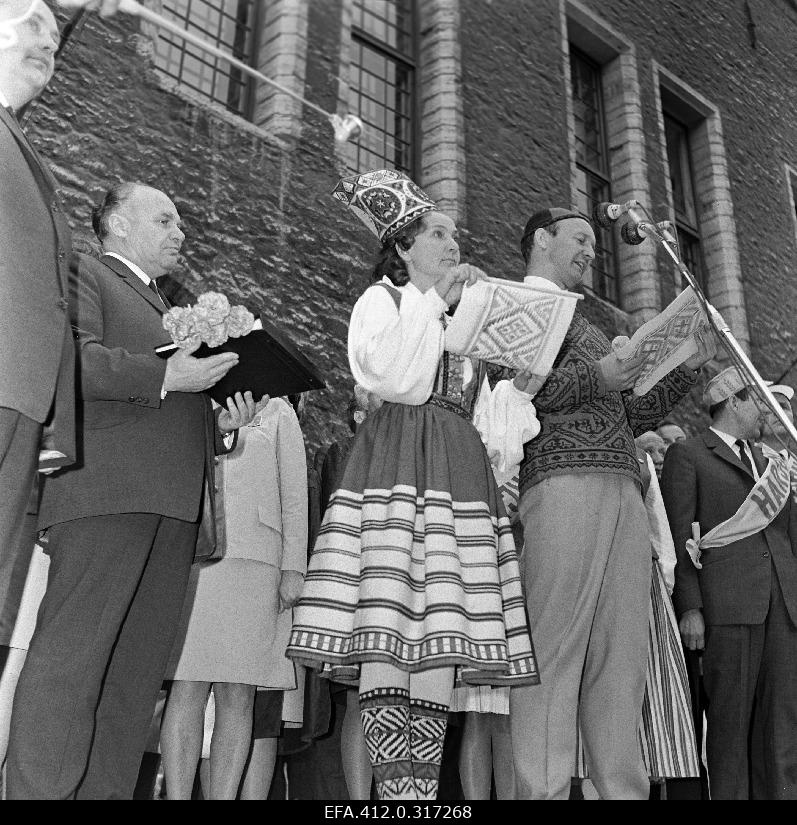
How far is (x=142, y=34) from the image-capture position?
17.8 ft

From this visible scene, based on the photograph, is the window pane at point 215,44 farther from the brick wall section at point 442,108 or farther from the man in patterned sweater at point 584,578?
the man in patterned sweater at point 584,578

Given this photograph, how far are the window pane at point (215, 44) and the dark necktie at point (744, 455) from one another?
369 cm

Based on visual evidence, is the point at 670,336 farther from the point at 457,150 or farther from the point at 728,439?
the point at 457,150

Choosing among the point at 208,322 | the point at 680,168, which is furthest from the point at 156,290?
the point at 680,168

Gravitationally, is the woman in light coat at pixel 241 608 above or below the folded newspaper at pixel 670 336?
below

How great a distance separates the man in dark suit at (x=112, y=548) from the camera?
2.00m

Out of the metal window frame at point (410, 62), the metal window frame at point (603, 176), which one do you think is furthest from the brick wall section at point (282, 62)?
the metal window frame at point (603, 176)

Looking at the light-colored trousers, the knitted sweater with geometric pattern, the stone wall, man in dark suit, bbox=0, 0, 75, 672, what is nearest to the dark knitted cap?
the knitted sweater with geometric pattern

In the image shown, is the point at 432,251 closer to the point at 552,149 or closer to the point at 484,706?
the point at 484,706

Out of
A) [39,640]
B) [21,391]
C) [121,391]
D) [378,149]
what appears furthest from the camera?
[378,149]

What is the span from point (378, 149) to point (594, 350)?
4.16 metres

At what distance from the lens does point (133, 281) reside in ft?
8.47

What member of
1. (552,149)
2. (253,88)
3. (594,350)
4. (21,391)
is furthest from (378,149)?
(21,391)

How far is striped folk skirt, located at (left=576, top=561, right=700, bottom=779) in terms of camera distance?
10.3ft
